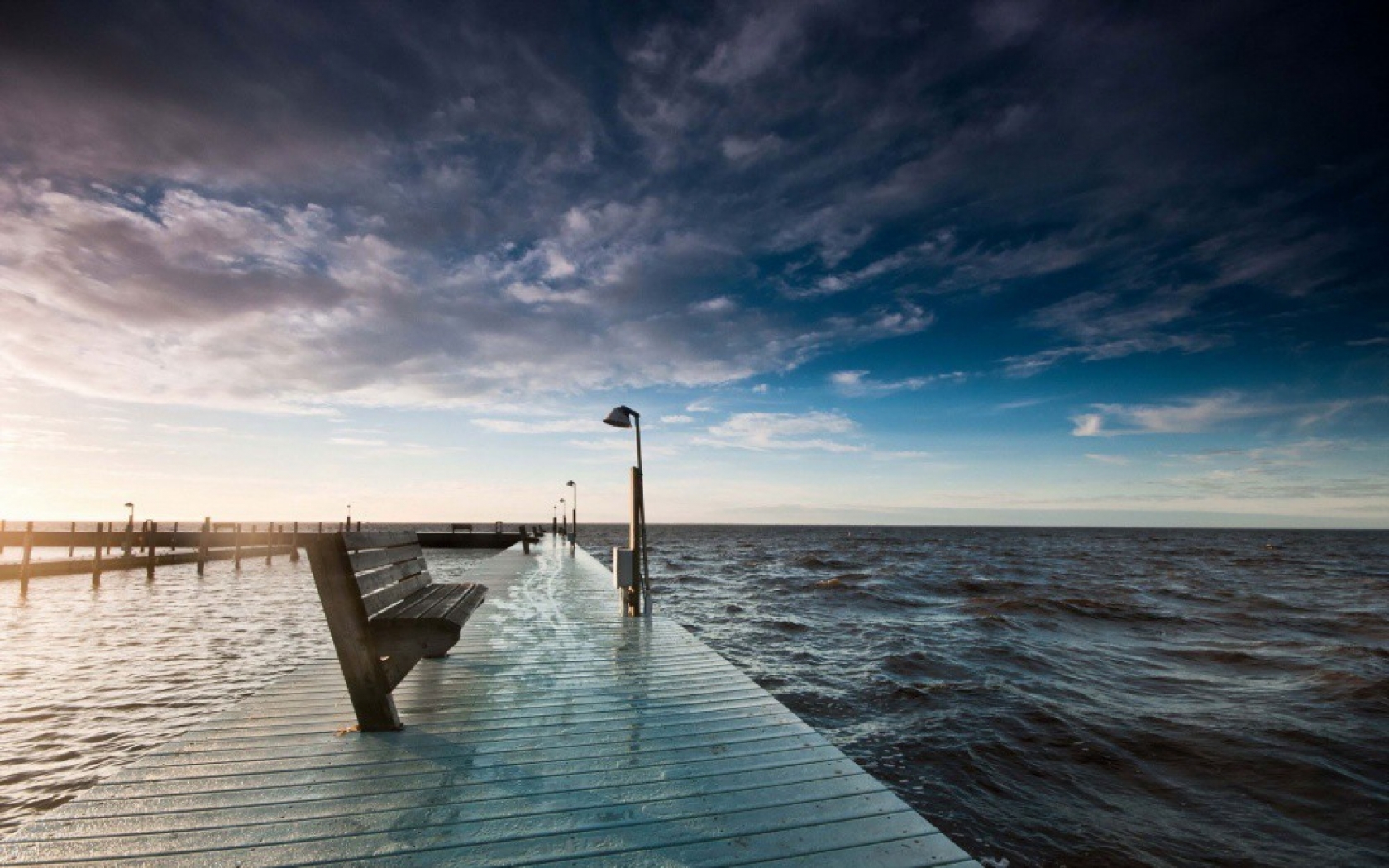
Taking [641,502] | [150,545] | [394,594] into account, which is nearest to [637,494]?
[641,502]

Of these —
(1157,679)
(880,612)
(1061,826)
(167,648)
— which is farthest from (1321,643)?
(167,648)

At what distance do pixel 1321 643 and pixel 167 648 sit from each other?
23.8m

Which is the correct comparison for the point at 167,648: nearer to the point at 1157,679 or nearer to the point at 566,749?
the point at 566,749

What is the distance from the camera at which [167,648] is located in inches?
429

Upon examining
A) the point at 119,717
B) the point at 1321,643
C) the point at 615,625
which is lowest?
the point at 1321,643

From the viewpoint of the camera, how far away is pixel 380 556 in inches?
183

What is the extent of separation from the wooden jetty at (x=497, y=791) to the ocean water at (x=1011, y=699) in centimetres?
289

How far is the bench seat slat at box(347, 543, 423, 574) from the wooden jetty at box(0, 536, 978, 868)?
1.03m

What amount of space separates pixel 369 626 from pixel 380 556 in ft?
3.40

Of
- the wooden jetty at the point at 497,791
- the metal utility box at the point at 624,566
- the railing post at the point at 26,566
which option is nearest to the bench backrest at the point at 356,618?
the wooden jetty at the point at 497,791

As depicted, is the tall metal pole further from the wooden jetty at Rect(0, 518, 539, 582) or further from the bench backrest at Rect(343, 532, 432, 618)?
the wooden jetty at Rect(0, 518, 539, 582)

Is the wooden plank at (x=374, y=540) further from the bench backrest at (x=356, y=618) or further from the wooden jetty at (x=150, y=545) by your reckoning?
the wooden jetty at (x=150, y=545)

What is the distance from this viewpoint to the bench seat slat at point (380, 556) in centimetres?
398

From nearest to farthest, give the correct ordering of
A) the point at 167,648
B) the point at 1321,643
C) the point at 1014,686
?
the point at 1014,686
the point at 167,648
the point at 1321,643
